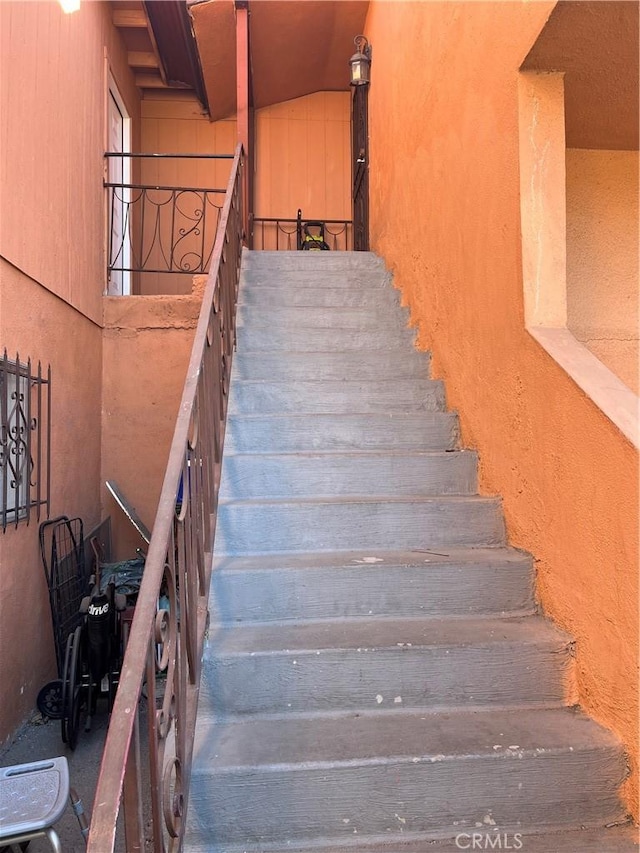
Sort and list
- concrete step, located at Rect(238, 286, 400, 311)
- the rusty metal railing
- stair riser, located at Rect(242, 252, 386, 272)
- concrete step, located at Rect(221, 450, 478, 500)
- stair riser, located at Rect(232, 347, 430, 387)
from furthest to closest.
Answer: stair riser, located at Rect(242, 252, 386, 272) → concrete step, located at Rect(238, 286, 400, 311) → stair riser, located at Rect(232, 347, 430, 387) → concrete step, located at Rect(221, 450, 478, 500) → the rusty metal railing

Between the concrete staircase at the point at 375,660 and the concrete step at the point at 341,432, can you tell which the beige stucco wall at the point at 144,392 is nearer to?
the concrete staircase at the point at 375,660

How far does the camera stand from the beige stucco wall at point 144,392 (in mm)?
4688

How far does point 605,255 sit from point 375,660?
6.39ft

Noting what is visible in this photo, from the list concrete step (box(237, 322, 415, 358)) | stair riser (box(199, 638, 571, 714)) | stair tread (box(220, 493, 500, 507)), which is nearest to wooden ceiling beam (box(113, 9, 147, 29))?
concrete step (box(237, 322, 415, 358))

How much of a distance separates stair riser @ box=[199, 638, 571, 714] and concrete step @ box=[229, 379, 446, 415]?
56.0 inches

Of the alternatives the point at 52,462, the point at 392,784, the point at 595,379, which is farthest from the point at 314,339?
the point at 392,784

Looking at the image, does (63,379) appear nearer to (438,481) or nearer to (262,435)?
(262,435)

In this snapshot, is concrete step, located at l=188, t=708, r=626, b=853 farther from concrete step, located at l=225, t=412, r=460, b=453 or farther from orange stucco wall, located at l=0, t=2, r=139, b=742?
orange stucco wall, located at l=0, t=2, r=139, b=742

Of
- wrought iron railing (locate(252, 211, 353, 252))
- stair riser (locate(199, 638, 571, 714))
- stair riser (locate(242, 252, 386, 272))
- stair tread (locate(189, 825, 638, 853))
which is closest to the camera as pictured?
stair tread (locate(189, 825, 638, 853))

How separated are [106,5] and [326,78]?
8.37 ft

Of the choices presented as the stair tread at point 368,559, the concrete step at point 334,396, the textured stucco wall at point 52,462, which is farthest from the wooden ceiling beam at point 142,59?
the stair tread at point 368,559

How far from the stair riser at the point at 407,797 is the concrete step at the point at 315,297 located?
2.86 metres

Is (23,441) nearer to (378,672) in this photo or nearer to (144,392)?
(144,392)

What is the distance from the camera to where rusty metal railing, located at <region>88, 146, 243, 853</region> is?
3.38ft
